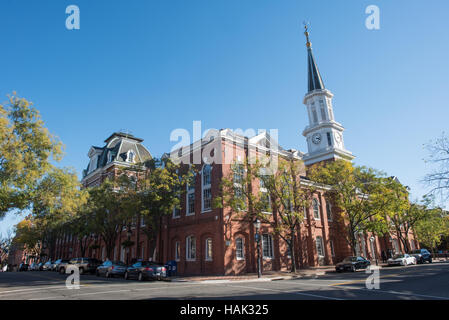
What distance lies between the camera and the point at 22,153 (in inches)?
704

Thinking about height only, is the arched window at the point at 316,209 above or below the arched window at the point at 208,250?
above

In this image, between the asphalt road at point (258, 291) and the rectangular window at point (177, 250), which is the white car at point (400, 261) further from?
the rectangular window at point (177, 250)

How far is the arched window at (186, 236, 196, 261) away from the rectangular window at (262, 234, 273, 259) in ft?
20.9

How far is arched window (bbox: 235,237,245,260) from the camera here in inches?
963

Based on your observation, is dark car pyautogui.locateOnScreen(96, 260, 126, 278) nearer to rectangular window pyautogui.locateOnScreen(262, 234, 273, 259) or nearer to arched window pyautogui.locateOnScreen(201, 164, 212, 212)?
arched window pyautogui.locateOnScreen(201, 164, 212, 212)

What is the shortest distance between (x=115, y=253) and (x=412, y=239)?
5212cm

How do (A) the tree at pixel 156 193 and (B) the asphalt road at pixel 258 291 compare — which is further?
(A) the tree at pixel 156 193

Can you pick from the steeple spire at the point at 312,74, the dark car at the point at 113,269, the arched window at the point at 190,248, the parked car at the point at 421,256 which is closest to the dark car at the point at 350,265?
the arched window at the point at 190,248

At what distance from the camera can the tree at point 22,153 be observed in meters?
16.8

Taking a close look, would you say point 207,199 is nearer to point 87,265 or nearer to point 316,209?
point 87,265

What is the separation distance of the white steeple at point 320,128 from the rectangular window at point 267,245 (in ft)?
72.7

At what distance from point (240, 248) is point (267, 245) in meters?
3.49
